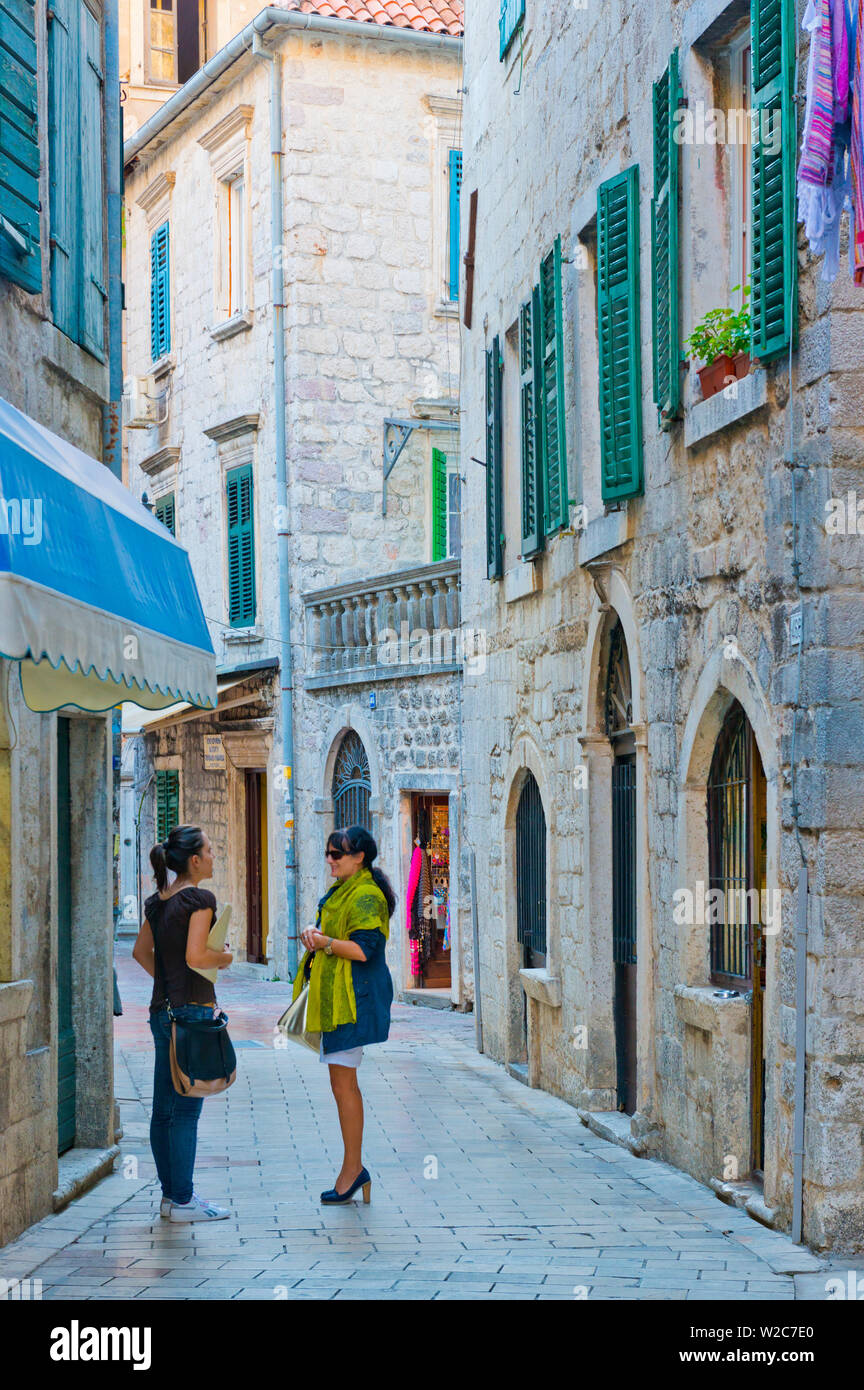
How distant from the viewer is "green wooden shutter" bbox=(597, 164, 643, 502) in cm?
934

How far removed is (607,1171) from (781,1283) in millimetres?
2792

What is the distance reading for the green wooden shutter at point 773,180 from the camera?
6711 mm

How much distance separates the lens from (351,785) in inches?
810

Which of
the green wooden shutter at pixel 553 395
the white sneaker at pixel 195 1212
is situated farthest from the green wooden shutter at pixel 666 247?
the white sneaker at pixel 195 1212

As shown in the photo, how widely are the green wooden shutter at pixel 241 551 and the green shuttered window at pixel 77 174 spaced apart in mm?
12642

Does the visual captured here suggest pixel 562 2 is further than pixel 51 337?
Yes

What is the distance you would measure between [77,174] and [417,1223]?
557 centimetres

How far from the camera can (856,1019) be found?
6422 millimetres

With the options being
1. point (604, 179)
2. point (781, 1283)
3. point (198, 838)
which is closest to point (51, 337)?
point (198, 838)

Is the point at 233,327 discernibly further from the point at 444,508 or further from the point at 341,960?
the point at 341,960

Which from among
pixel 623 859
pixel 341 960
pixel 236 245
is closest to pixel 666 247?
pixel 623 859

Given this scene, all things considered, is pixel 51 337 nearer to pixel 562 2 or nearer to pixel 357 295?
pixel 562 2

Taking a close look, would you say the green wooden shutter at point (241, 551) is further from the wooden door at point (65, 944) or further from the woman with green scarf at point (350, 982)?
the woman with green scarf at point (350, 982)

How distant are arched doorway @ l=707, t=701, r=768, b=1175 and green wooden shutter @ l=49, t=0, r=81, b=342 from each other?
383cm
